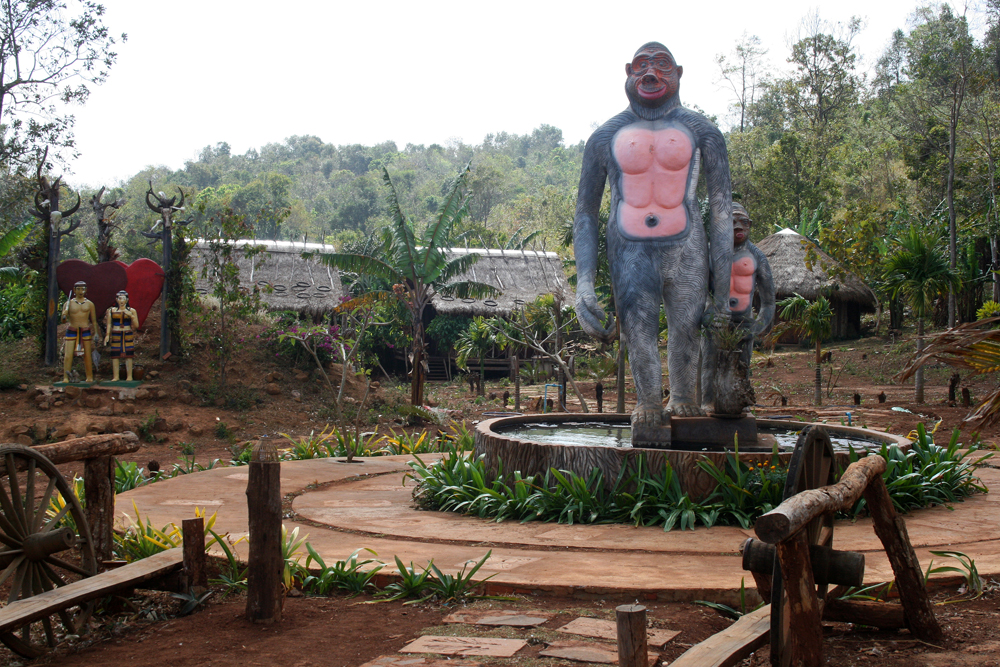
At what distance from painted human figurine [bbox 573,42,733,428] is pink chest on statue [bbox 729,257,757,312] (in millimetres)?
546

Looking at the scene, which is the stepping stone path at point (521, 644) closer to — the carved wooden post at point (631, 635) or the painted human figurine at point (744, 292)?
the carved wooden post at point (631, 635)

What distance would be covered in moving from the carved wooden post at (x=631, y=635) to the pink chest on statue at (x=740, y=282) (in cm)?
472

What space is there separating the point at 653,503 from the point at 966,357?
195 centimetres

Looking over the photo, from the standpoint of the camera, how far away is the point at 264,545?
3.54m

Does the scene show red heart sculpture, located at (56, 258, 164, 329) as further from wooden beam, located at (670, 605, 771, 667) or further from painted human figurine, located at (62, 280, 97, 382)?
wooden beam, located at (670, 605, 771, 667)

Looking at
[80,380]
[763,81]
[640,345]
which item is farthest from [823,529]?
[763,81]

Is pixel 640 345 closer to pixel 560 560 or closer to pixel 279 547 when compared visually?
pixel 560 560

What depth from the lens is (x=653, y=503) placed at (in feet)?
16.9

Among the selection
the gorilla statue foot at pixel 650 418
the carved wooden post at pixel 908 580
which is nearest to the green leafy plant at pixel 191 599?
the carved wooden post at pixel 908 580

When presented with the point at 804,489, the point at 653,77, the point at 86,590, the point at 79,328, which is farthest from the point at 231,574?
the point at 79,328

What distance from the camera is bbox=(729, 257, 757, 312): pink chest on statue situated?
6.69 meters

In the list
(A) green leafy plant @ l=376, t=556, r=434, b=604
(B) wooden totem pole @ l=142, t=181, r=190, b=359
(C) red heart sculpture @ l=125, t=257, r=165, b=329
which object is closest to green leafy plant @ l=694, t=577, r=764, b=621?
(A) green leafy plant @ l=376, t=556, r=434, b=604

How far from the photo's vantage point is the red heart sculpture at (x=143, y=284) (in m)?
14.6

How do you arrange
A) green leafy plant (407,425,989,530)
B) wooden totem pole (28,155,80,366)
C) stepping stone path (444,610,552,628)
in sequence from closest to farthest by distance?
1. stepping stone path (444,610,552,628)
2. green leafy plant (407,425,989,530)
3. wooden totem pole (28,155,80,366)
